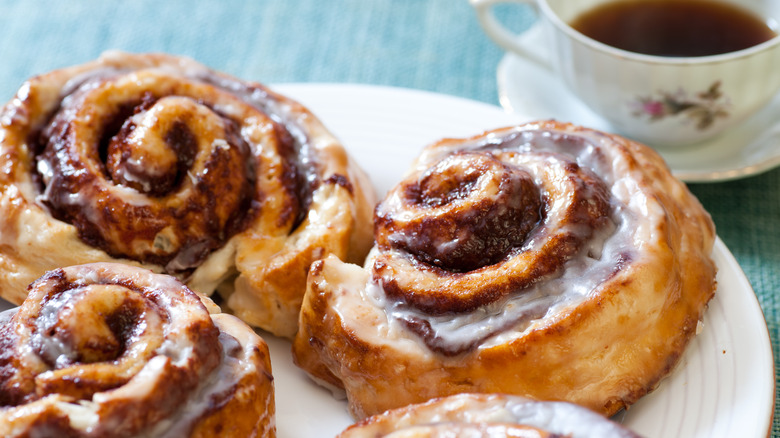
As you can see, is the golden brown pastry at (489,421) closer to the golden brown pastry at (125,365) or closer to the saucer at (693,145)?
the golden brown pastry at (125,365)

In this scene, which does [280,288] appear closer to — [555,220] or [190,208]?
[190,208]

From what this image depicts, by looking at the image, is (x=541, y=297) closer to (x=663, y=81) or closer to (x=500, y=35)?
(x=663, y=81)

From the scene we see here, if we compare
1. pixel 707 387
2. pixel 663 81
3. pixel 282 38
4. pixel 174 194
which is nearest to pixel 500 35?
pixel 663 81

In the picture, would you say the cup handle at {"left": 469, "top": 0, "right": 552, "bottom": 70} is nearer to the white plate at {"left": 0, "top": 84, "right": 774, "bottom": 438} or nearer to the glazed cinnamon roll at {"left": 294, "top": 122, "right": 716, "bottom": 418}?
the white plate at {"left": 0, "top": 84, "right": 774, "bottom": 438}

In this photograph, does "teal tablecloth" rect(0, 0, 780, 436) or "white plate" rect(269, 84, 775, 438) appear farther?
"teal tablecloth" rect(0, 0, 780, 436)

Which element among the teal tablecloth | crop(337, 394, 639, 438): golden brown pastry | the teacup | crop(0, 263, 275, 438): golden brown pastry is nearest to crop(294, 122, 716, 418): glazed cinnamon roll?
crop(337, 394, 639, 438): golden brown pastry

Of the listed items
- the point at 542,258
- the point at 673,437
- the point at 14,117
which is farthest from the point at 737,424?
the point at 14,117
